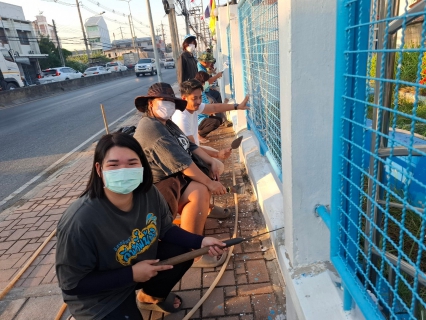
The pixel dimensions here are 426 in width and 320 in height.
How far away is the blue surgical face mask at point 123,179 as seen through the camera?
68.5 inches

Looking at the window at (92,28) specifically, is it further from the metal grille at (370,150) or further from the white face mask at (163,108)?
the metal grille at (370,150)

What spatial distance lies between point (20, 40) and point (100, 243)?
47.1 meters

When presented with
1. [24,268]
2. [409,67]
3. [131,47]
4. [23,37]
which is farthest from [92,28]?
[24,268]

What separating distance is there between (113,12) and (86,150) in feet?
169

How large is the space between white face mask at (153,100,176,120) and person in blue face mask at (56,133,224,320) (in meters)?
0.92

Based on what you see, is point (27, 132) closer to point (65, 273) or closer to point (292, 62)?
point (65, 273)

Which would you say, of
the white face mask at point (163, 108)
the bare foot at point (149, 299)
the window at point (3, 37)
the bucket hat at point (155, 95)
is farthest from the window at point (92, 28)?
the bare foot at point (149, 299)

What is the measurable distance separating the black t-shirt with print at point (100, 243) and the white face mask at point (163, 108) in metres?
0.92

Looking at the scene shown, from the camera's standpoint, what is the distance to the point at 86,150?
6.83m

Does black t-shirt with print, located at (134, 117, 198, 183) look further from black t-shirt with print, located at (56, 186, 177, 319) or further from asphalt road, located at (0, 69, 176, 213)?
asphalt road, located at (0, 69, 176, 213)

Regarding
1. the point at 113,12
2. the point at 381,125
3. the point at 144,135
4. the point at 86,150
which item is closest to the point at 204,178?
the point at 144,135

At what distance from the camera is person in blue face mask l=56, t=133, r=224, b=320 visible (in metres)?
1.70

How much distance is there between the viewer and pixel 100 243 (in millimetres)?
1773

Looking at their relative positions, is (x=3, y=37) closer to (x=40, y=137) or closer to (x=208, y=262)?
(x=40, y=137)
